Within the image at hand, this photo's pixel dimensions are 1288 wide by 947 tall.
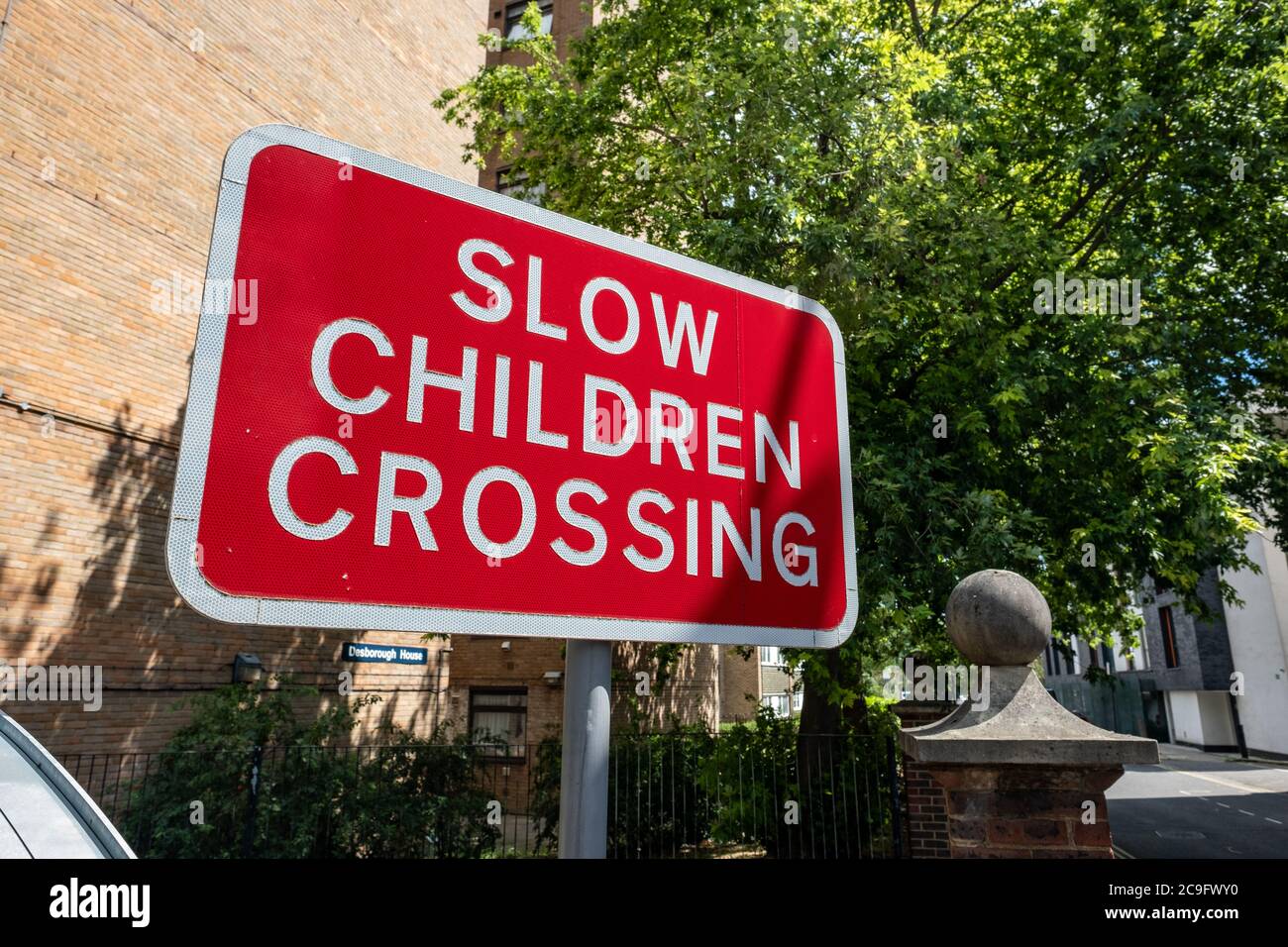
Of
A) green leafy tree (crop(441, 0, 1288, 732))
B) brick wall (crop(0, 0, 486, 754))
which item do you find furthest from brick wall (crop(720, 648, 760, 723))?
brick wall (crop(0, 0, 486, 754))

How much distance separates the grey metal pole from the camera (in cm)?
144

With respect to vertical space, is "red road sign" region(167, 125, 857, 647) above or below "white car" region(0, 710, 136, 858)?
above

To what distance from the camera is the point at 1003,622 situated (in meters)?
3.64

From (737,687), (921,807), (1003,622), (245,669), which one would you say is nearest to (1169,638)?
(737,687)

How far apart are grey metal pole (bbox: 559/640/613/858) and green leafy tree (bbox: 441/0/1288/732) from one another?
308 inches

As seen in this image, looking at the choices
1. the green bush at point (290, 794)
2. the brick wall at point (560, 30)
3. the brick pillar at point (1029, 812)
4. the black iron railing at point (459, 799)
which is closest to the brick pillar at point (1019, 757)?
the brick pillar at point (1029, 812)

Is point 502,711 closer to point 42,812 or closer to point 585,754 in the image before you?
point 585,754

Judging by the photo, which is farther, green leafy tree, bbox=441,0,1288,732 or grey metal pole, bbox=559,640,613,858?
green leafy tree, bbox=441,0,1288,732

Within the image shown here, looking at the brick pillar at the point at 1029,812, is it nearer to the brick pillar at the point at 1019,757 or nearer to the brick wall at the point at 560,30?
the brick pillar at the point at 1019,757

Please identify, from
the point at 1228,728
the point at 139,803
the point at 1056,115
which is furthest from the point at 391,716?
the point at 1228,728

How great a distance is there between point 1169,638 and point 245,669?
39.1 m

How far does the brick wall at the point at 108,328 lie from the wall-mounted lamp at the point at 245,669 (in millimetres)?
198

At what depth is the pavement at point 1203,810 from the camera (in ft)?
45.4

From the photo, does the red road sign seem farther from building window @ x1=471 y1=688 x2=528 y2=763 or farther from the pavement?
building window @ x1=471 y1=688 x2=528 y2=763
